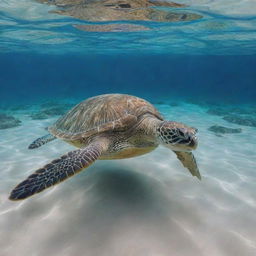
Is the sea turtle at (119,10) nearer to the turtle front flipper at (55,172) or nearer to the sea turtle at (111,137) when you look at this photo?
the sea turtle at (111,137)

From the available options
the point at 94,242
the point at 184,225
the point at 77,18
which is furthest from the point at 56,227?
the point at 77,18

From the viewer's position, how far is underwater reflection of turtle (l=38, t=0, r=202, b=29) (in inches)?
508

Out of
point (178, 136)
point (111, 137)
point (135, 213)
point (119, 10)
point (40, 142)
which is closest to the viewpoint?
point (178, 136)

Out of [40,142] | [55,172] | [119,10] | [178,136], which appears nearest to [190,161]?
[178,136]

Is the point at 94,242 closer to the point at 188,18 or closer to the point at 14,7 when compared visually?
the point at 14,7

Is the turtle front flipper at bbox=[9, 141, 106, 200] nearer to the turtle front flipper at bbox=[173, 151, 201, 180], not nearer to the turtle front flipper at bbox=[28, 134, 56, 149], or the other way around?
the turtle front flipper at bbox=[173, 151, 201, 180]

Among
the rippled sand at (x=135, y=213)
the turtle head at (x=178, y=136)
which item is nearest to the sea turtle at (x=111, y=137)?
the turtle head at (x=178, y=136)

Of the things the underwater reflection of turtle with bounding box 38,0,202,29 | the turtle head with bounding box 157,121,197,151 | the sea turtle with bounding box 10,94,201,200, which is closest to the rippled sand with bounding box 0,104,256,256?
the sea turtle with bounding box 10,94,201,200

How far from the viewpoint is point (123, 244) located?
2775 millimetres

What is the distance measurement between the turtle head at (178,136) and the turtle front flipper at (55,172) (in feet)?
3.70

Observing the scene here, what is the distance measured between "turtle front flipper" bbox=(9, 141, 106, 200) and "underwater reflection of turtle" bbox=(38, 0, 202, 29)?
39.3ft

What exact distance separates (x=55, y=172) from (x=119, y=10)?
13969 mm

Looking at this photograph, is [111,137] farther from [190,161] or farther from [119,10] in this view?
[119,10]

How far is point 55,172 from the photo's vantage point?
315 centimetres
